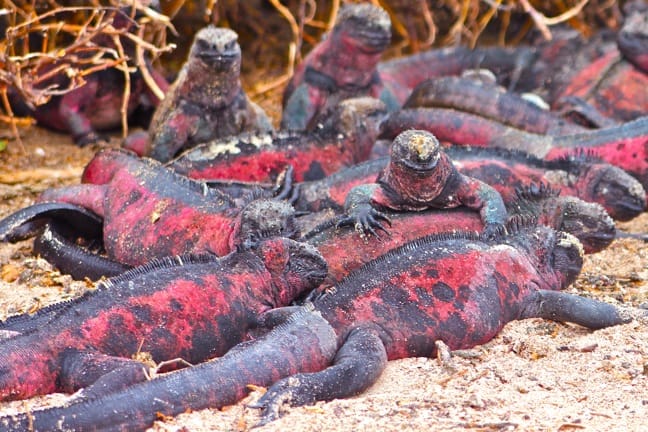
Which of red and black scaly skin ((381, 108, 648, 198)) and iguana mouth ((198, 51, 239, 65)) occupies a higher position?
Result: iguana mouth ((198, 51, 239, 65))

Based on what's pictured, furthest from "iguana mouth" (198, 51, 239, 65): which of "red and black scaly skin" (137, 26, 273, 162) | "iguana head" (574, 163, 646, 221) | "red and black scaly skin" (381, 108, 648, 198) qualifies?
"iguana head" (574, 163, 646, 221)

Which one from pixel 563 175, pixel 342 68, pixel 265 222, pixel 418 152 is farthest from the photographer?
pixel 342 68

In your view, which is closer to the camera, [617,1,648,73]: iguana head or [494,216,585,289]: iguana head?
[494,216,585,289]: iguana head

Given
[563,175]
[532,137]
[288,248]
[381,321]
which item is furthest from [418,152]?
[532,137]

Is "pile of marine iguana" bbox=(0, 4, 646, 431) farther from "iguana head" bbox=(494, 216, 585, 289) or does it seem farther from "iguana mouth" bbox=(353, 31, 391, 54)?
"iguana mouth" bbox=(353, 31, 391, 54)

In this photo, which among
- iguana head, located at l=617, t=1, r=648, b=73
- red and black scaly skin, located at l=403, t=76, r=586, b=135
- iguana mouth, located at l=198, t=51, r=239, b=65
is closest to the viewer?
iguana mouth, located at l=198, t=51, r=239, b=65

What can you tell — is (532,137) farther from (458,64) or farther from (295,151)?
(458,64)

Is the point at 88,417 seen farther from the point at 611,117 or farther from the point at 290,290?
the point at 611,117
